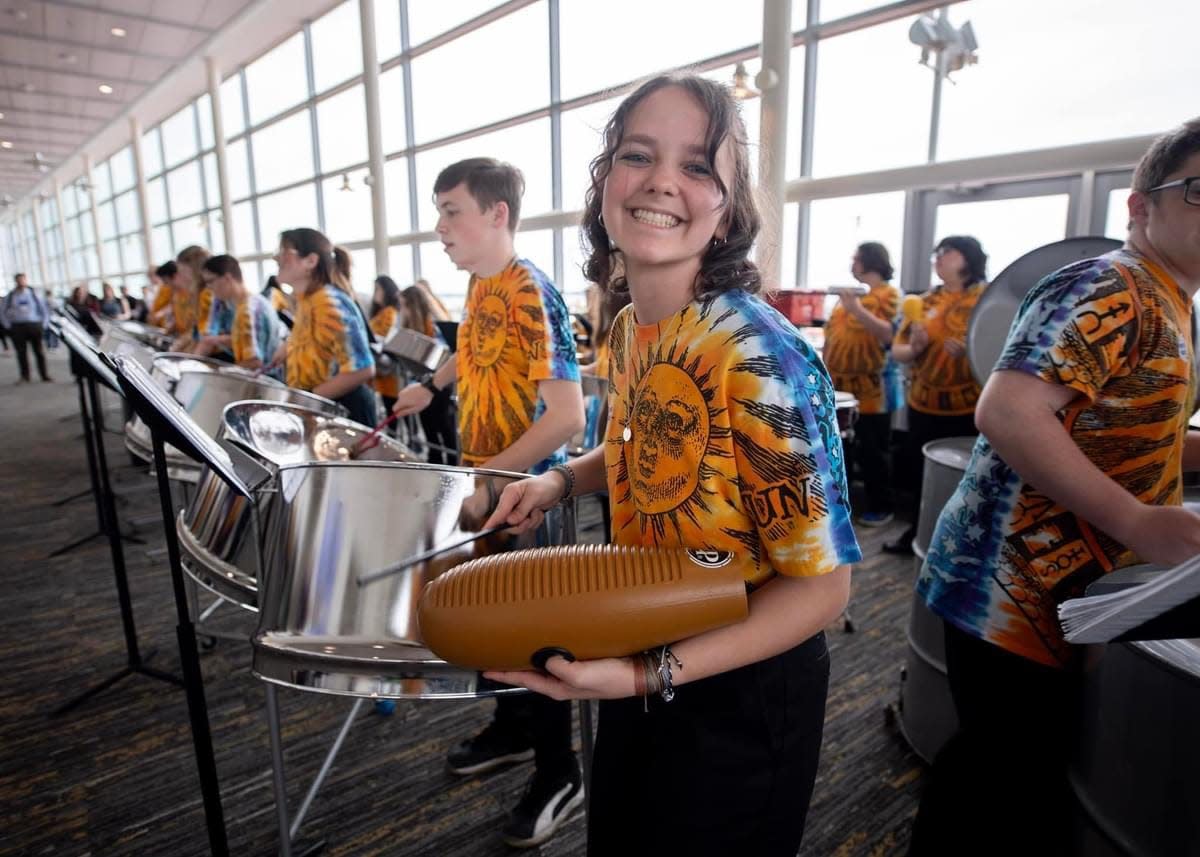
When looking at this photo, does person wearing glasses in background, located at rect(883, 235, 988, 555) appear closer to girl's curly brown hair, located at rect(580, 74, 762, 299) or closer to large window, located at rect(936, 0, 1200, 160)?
large window, located at rect(936, 0, 1200, 160)

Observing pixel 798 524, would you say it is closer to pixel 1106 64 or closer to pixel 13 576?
pixel 13 576

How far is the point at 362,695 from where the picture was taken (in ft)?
2.53

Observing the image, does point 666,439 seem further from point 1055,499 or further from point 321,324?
point 321,324

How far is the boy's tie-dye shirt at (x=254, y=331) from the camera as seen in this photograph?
2.81m

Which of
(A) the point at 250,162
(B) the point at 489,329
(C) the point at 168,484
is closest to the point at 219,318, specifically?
(B) the point at 489,329

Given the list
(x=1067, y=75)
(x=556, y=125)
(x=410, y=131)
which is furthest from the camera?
(x=410, y=131)

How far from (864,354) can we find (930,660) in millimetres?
1843

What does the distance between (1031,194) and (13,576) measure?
15.0 ft

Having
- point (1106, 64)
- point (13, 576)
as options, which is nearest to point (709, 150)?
point (13, 576)

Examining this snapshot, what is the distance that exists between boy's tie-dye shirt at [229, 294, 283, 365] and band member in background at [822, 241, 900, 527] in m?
2.36

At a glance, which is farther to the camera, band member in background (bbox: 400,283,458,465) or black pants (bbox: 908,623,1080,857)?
band member in background (bbox: 400,283,458,465)

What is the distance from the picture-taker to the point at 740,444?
21.4 inches

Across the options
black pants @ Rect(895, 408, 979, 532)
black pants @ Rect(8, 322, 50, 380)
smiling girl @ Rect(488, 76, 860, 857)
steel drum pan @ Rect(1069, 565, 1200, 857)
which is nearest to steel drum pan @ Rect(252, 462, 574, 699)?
smiling girl @ Rect(488, 76, 860, 857)

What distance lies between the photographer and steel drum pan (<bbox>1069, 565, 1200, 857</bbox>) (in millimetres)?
698
